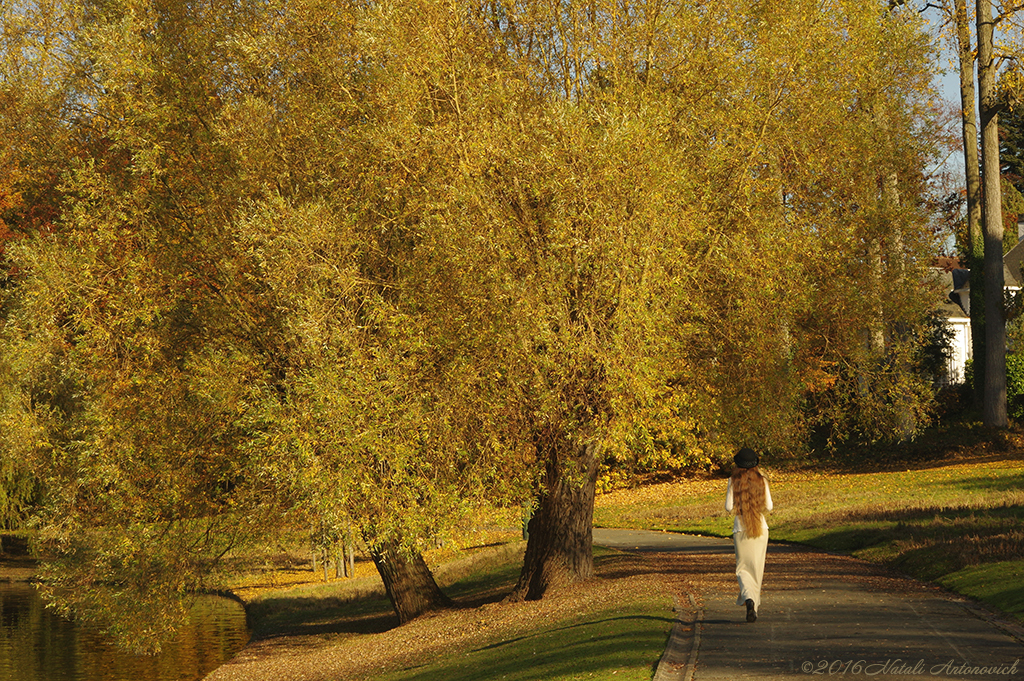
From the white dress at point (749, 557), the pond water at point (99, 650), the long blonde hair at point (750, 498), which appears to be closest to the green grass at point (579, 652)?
the white dress at point (749, 557)

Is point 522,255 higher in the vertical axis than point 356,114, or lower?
lower

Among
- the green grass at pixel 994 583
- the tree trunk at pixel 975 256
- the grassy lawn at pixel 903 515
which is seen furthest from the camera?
the tree trunk at pixel 975 256

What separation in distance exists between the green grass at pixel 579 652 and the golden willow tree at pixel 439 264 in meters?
1.91

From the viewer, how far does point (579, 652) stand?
40.6 ft

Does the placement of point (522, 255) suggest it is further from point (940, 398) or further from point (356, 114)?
point (940, 398)

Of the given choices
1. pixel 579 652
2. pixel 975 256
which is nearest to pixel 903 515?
pixel 579 652

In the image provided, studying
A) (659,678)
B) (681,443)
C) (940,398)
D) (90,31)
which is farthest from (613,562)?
(940,398)

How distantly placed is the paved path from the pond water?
41.1 feet

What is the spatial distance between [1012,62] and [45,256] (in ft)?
82.8

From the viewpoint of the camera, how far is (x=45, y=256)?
16938 mm

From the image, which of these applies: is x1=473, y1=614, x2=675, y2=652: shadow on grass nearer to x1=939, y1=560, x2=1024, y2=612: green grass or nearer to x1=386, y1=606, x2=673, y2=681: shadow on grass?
x1=386, y1=606, x2=673, y2=681: shadow on grass

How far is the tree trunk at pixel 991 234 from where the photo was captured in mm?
34750

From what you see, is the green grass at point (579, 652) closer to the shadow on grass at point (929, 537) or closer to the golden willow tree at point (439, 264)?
the golden willow tree at point (439, 264)

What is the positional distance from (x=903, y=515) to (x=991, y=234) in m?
16.2
